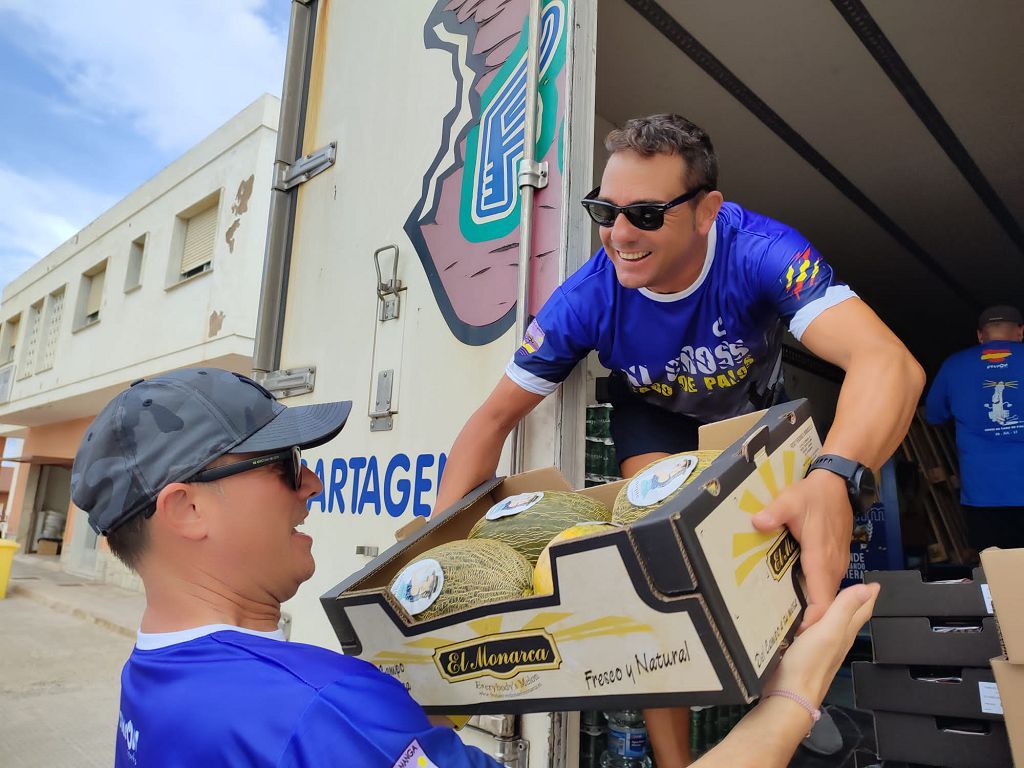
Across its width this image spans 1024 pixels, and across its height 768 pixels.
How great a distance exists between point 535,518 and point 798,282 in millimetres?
910

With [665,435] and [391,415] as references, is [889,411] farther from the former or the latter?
[391,415]

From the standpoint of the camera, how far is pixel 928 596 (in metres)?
2.34

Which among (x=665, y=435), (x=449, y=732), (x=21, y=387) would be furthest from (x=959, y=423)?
(x=21, y=387)

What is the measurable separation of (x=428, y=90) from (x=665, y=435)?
5.96 feet

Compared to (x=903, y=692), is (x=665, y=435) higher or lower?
higher

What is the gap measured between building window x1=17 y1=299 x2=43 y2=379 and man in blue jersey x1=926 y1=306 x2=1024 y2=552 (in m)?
19.0

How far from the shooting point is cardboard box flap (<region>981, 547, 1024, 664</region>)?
1833mm

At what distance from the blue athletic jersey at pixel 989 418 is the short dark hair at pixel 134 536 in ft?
14.8

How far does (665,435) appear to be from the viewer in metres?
2.36

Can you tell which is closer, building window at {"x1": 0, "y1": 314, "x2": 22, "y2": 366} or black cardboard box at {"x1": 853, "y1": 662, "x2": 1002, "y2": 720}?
black cardboard box at {"x1": 853, "y1": 662, "x2": 1002, "y2": 720}

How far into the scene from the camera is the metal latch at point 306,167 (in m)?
3.53

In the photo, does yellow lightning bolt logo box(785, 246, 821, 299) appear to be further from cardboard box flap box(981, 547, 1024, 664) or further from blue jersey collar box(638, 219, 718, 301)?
cardboard box flap box(981, 547, 1024, 664)

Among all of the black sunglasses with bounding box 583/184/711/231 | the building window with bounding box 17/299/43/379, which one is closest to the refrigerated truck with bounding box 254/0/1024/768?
the black sunglasses with bounding box 583/184/711/231

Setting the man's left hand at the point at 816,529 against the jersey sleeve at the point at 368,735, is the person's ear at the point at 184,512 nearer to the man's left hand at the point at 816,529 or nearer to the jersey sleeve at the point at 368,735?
the jersey sleeve at the point at 368,735
